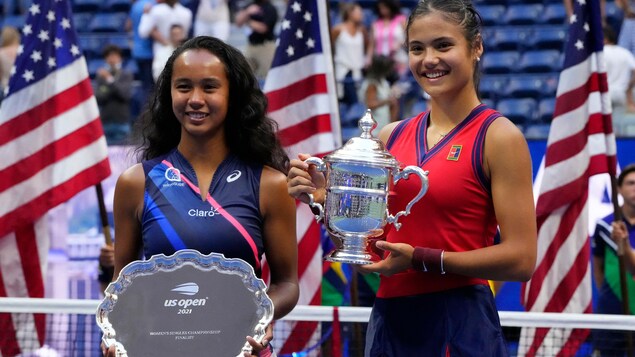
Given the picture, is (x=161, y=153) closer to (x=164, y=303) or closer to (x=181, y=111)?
(x=181, y=111)

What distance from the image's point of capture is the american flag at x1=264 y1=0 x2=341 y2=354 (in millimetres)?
6602

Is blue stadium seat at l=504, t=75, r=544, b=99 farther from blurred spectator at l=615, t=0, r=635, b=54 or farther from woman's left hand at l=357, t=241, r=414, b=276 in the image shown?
woman's left hand at l=357, t=241, r=414, b=276

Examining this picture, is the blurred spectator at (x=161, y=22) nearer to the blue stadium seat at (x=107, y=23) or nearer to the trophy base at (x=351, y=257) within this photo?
the blue stadium seat at (x=107, y=23)

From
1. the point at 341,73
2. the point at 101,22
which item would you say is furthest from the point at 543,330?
the point at 101,22

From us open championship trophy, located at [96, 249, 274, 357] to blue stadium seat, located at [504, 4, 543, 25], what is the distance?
36.4 feet

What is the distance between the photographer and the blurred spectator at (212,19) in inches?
484

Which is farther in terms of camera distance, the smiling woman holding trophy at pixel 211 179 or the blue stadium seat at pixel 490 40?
the blue stadium seat at pixel 490 40

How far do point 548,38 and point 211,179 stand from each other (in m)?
10.3

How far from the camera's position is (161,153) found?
3789 mm

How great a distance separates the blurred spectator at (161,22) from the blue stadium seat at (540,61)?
3.88 m

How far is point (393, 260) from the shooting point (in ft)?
10.6

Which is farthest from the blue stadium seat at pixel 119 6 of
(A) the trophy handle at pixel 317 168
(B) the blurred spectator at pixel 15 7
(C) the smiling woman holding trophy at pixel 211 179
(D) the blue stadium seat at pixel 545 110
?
(A) the trophy handle at pixel 317 168

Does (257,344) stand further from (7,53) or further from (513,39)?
(513,39)

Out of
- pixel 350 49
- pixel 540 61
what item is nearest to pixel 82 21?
pixel 350 49
